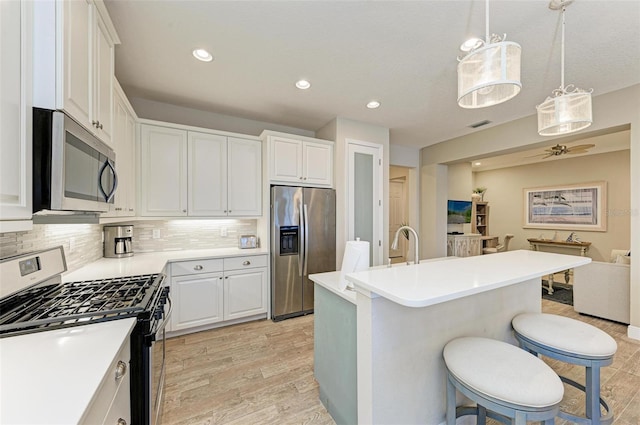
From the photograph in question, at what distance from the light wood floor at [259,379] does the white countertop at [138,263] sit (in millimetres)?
881

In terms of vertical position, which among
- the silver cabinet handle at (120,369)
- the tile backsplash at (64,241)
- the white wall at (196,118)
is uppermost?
the white wall at (196,118)

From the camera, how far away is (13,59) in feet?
2.92

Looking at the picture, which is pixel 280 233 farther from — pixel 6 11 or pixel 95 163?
pixel 6 11

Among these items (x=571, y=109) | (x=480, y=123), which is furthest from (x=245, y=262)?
(x=480, y=123)

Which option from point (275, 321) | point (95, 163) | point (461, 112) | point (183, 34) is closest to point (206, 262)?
point (275, 321)

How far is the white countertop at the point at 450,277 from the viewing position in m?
0.98

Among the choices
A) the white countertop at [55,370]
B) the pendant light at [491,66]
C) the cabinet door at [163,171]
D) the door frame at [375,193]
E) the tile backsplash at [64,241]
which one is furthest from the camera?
the door frame at [375,193]

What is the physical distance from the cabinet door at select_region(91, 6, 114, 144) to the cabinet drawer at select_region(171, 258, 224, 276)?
1470 millimetres

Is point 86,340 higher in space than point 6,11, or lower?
lower

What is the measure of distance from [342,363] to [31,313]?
5.06 ft

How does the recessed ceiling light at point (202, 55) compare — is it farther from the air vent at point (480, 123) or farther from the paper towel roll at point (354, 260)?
the air vent at point (480, 123)

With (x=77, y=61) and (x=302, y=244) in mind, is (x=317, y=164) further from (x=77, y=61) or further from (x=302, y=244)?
(x=77, y=61)

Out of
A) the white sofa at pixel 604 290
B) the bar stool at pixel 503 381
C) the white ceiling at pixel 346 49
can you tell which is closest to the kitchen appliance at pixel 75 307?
the bar stool at pixel 503 381

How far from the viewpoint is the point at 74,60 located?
116 centimetres
